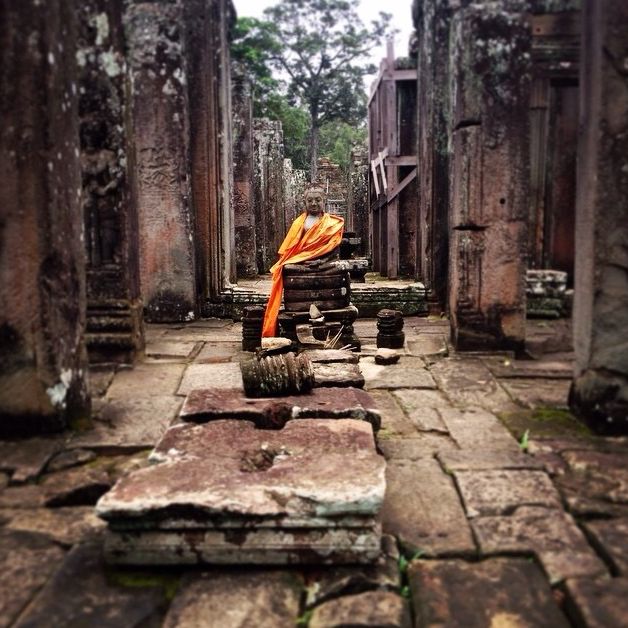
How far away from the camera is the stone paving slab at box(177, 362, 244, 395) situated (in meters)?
4.66

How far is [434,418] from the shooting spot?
3900 millimetres

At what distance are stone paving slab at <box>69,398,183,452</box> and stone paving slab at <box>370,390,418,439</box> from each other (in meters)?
1.30

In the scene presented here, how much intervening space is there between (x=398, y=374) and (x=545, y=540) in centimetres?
285

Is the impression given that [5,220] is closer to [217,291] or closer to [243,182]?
[217,291]

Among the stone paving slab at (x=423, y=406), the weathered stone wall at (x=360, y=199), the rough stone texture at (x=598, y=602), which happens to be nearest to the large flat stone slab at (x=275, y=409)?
the stone paving slab at (x=423, y=406)

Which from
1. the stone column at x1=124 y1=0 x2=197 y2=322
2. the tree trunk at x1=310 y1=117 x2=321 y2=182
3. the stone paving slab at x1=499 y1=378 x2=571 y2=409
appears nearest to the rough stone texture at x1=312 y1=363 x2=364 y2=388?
the stone paving slab at x1=499 y1=378 x2=571 y2=409

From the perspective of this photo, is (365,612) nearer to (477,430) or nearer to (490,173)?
(477,430)

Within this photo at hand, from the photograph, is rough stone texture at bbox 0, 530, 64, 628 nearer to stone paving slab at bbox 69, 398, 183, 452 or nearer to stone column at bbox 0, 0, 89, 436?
stone paving slab at bbox 69, 398, 183, 452

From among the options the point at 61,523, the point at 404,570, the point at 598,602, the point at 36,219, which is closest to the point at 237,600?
the point at 404,570

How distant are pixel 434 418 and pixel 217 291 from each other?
5.11 meters

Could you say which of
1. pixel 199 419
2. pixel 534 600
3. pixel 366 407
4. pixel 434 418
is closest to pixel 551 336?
pixel 434 418

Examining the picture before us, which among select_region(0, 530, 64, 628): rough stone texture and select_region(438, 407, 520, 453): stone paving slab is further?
select_region(438, 407, 520, 453): stone paving slab

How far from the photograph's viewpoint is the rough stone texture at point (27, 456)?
2.92 metres

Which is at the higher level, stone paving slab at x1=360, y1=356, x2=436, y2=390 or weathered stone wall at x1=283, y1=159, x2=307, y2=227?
weathered stone wall at x1=283, y1=159, x2=307, y2=227
